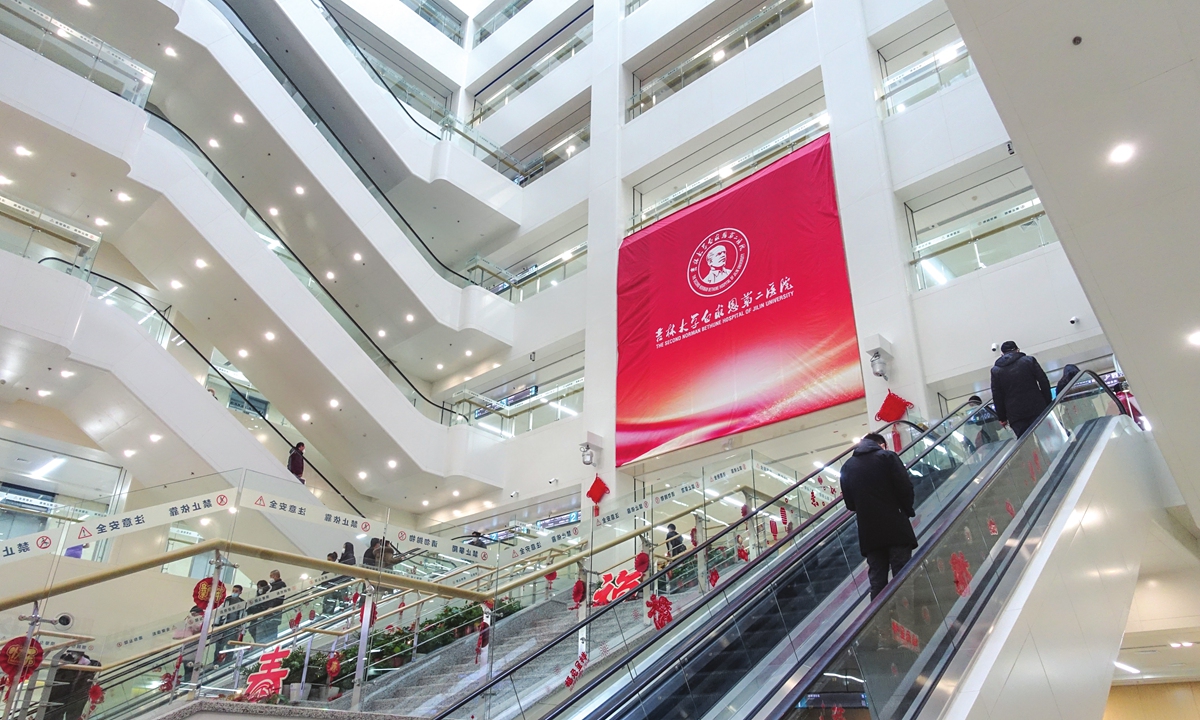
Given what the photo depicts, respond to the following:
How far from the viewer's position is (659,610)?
6.59 m

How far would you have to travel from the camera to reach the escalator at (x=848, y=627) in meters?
3.21

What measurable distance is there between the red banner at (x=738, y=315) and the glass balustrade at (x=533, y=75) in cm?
746

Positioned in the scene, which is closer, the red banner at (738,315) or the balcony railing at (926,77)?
the red banner at (738,315)

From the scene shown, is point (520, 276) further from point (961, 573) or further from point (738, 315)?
point (961, 573)

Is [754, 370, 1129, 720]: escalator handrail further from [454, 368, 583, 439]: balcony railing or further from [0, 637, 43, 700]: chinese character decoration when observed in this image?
[454, 368, 583, 439]: balcony railing

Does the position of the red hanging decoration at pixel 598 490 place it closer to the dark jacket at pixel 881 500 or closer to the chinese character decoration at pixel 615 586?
the chinese character decoration at pixel 615 586

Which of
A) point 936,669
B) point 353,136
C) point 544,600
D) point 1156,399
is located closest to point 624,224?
point 353,136

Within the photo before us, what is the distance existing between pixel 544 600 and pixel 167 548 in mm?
3716

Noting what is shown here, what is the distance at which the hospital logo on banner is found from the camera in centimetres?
1314

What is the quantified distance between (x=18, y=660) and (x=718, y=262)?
36.1ft

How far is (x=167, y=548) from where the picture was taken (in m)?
5.58

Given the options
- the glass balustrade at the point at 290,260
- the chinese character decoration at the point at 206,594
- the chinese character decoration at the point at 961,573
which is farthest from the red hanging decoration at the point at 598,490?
the chinese character decoration at the point at 961,573

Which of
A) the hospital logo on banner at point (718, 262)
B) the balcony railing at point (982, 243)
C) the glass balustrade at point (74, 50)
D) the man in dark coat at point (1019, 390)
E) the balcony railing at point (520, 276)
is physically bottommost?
the man in dark coat at point (1019, 390)

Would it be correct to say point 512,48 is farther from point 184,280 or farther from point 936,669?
point 936,669
